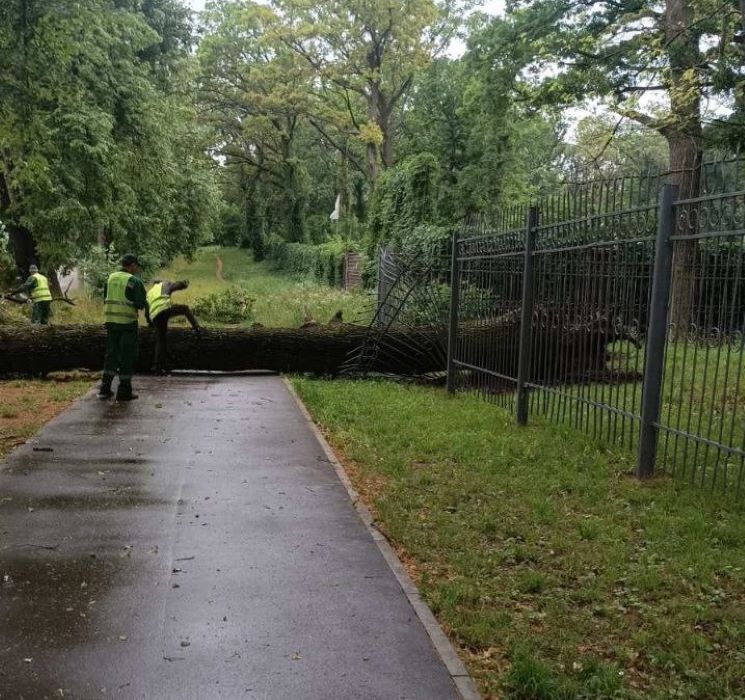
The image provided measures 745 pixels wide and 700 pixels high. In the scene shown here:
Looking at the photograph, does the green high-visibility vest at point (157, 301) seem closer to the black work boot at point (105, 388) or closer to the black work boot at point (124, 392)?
the black work boot at point (105, 388)

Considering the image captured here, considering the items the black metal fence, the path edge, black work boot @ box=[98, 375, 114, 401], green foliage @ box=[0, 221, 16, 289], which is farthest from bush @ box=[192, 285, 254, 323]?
the black metal fence

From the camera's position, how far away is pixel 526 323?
27.2ft

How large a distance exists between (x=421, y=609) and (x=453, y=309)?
7.08 m

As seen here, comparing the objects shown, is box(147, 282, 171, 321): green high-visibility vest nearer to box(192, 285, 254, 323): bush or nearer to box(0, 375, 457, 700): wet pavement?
box(0, 375, 457, 700): wet pavement

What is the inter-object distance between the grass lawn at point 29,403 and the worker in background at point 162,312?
1.28 meters

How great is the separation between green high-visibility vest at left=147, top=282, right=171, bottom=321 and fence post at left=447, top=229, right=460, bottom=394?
4509mm

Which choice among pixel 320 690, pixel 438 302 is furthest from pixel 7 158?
pixel 320 690

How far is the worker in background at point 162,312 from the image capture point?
1175cm

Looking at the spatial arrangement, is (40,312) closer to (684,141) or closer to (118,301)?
(118,301)

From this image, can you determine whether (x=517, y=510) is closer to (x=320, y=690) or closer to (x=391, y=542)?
(x=391, y=542)

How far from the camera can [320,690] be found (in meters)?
3.06

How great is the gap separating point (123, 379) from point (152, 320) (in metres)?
2.54

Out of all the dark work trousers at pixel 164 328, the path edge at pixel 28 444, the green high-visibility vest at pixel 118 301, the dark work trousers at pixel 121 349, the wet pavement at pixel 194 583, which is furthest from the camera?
the dark work trousers at pixel 164 328

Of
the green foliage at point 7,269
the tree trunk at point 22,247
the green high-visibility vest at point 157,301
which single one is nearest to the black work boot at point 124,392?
the green high-visibility vest at point 157,301
